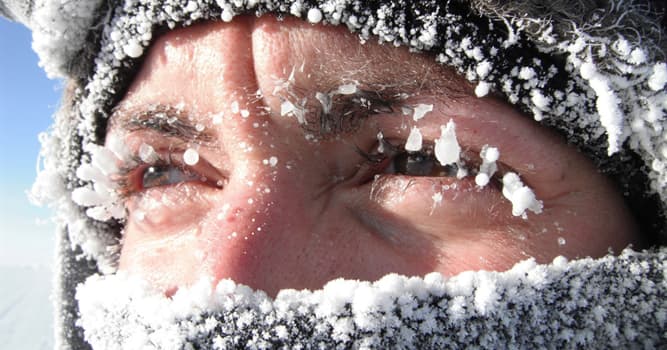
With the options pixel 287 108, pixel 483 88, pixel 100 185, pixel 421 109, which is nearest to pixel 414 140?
pixel 421 109

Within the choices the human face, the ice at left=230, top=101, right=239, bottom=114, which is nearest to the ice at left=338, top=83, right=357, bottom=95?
the human face

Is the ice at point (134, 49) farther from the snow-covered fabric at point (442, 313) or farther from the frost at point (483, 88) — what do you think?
the frost at point (483, 88)

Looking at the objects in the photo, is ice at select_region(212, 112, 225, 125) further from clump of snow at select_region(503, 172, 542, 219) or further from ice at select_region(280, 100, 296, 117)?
clump of snow at select_region(503, 172, 542, 219)

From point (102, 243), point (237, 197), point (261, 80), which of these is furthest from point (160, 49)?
Answer: point (102, 243)

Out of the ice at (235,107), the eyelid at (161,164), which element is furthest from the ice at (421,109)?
the eyelid at (161,164)

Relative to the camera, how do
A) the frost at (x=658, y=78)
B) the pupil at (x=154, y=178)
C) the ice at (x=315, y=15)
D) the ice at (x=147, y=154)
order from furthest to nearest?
the pupil at (x=154, y=178), the ice at (x=147, y=154), the ice at (x=315, y=15), the frost at (x=658, y=78)

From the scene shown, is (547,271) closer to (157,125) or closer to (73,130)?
(157,125)
